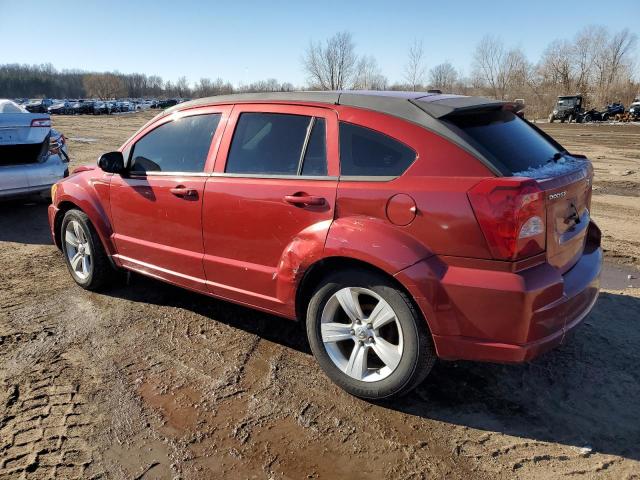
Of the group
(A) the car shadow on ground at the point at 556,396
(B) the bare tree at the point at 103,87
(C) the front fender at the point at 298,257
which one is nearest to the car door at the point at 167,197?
(C) the front fender at the point at 298,257

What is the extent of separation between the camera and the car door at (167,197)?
3.71 m

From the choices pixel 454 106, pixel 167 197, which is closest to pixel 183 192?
pixel 167 197

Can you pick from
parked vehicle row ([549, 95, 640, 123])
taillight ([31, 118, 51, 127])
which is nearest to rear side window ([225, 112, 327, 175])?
taillight ([31, 118, 51, 127])

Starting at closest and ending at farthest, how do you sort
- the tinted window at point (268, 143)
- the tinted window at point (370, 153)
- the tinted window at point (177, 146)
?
1. the tinted window at point (370, 153)
2. the tinted window at point (268, 143)
3. the tinted window at point (177, 146)

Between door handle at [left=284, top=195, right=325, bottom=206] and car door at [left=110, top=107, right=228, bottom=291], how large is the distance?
813 millimetres

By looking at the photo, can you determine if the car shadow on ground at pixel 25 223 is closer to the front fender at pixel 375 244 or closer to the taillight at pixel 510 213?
the front fender at pixel 375 244

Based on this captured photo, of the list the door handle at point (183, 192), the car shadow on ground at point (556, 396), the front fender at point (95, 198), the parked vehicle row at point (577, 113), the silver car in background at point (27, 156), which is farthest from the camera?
the parked vehicle row at point (577, 113)

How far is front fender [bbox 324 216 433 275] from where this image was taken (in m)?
2.66

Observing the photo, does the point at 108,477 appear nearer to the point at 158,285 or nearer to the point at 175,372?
the point at 175,372

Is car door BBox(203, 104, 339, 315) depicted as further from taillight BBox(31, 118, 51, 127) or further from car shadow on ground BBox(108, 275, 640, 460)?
taillight BBox(31, 118, 51, 127)

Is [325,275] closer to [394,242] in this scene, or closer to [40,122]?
[394,242]

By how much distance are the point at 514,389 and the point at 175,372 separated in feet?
7.11

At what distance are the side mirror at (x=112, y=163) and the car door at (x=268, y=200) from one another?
3.55 ft

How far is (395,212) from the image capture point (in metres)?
2.74
